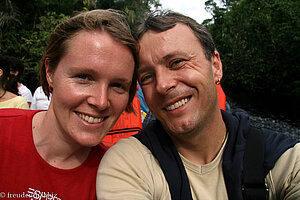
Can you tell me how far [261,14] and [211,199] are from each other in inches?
855

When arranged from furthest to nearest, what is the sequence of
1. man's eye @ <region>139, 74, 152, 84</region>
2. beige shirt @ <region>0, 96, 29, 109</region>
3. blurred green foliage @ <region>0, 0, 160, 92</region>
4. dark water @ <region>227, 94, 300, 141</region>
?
blurred green foliage @ <region>0, 0, 160, 92</region> < dark water @ <region>227, 94, 300, 141</region> < beige shirt @ <region>0, 96, 29, 109</region> < man's eye @ <region>139, 74, 152, 84</region>

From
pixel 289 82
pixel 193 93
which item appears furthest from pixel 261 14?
pixel 193 93

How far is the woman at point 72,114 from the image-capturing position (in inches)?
50.0

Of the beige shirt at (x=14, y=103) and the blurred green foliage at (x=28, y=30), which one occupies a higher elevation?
the blurred green foliage at (x=28, y=30)

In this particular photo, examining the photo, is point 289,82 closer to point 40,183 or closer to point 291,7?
point 291,7

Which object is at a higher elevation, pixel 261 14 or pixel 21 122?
pixel 261 14

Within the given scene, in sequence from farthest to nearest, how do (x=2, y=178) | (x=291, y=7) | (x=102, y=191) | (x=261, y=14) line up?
1. (x=261, y=14)
2. (x=291, y=7)
3. (x=2, y=178)
4. (x=102, y=191)

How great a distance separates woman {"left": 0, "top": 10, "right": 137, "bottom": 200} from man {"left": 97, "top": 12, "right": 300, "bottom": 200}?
0.22 metres

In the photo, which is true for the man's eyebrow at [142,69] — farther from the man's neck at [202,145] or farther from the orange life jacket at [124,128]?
the orange life jacket at [124,128]

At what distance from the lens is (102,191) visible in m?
1.18

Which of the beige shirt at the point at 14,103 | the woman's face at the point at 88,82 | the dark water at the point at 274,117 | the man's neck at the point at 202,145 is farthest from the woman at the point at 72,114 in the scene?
the dark water at the point at 274,117

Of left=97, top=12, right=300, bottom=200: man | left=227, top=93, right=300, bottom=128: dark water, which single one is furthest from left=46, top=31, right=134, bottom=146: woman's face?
left=227, top=93, right=300, bottom=128: dark water

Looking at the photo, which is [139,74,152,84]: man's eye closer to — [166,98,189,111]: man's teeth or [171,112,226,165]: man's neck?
[166,98,189,111]: man's teeth

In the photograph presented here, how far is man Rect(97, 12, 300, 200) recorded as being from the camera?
124 centimetres
